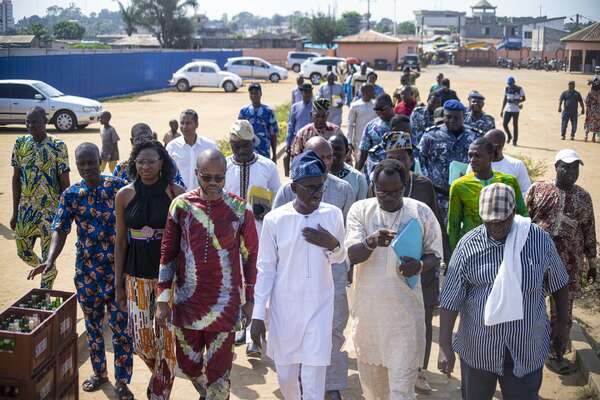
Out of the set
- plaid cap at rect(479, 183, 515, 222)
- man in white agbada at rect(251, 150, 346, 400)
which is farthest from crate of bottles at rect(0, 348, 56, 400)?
plaid cap at rect(479, 183, 515, 222)

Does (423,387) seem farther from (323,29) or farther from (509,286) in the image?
(323,29)

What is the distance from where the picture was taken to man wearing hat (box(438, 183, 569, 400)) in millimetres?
3959

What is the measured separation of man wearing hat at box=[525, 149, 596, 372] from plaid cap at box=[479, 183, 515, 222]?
2.03 metres

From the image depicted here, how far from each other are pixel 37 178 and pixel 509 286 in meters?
4.82

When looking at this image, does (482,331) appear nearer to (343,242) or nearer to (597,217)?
(343,242)

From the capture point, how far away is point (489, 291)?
406 cm

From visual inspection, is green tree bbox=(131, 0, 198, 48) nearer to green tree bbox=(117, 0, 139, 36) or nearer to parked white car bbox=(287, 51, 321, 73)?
green tree bbox=(117, 0, 139, 36)

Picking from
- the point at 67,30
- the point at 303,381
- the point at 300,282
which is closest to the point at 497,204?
the point at 300,282

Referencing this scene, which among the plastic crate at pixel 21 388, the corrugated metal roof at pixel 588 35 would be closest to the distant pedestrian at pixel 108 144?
the plastic crate at pixel 21 388

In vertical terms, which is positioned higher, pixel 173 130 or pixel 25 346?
pixel 173 130

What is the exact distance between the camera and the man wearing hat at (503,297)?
396cm

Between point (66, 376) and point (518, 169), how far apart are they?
167 inches

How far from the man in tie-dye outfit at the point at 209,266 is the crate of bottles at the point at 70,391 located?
755 millimetres

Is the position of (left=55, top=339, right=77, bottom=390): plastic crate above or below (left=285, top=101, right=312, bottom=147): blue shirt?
below
